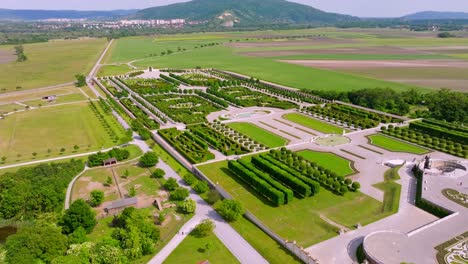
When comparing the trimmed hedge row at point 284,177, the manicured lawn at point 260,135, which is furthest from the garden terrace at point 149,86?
the trimmed hedge row at point 284,177

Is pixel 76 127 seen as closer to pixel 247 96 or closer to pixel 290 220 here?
pixel 247 96

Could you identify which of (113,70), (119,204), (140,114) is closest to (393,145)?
(119,204)

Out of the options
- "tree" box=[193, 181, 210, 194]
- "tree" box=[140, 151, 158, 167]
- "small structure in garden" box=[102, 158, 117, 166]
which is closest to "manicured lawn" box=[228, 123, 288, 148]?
"tree" box=[193, 181, 210, 194]

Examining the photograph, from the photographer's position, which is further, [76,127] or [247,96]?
[247,96]

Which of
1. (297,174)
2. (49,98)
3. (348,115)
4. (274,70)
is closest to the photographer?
(297,174)

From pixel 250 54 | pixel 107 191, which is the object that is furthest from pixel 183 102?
pixel 250 54

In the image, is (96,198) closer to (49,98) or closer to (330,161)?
(330,161)

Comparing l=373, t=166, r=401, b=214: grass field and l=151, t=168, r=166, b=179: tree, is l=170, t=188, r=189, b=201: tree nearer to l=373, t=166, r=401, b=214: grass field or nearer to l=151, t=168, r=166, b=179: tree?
l=151, t=168, r=166, b=179: tree
